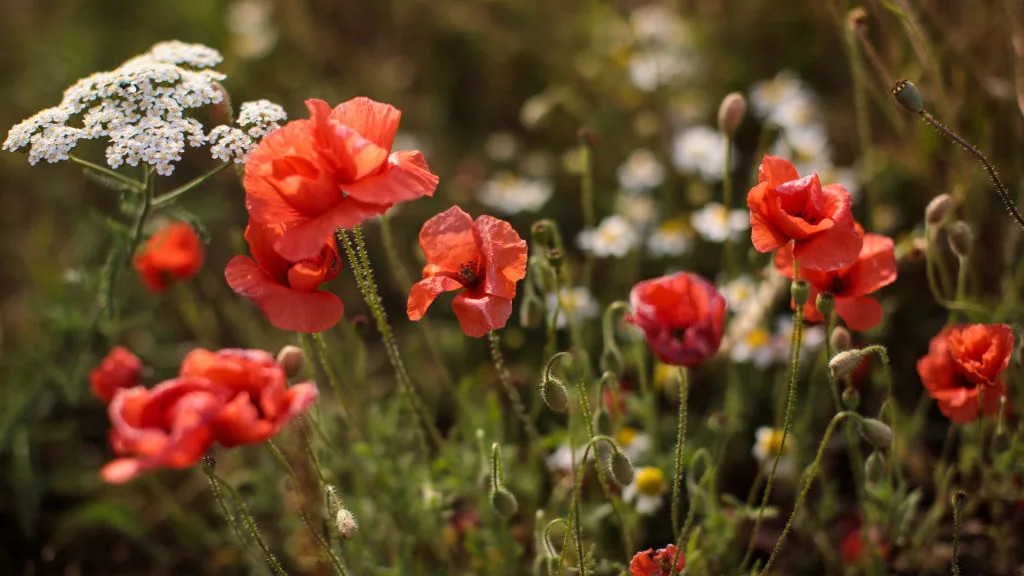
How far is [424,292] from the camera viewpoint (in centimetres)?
182

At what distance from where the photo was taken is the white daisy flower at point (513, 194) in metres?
3.83

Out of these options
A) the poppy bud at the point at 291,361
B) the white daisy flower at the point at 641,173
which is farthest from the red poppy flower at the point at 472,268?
the white daisy flower at the point at 641,173

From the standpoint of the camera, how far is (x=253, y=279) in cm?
174

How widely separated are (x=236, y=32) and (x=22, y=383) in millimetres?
2355

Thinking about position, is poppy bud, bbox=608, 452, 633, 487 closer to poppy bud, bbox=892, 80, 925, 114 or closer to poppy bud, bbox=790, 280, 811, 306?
poppy bud, bbox=790, 280, 811, 306

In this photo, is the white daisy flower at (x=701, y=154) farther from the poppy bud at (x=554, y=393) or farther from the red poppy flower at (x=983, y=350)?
the poppy bud at (x=554, y=393)

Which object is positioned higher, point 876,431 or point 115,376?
point 876,431

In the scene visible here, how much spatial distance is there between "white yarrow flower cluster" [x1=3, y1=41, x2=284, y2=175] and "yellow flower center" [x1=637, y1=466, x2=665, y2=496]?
1.32m

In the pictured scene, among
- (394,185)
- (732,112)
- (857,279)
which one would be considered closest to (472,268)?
(394,185)

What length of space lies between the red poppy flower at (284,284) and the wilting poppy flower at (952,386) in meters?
1.31

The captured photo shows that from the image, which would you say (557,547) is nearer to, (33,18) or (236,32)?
(236,32)

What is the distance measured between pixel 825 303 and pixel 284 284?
1.08 m

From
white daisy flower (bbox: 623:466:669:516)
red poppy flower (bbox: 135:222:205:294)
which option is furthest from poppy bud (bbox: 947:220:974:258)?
red poppy flower (bbox: 135:222:205:294)

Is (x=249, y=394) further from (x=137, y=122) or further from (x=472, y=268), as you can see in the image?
(x=137, y=122)
